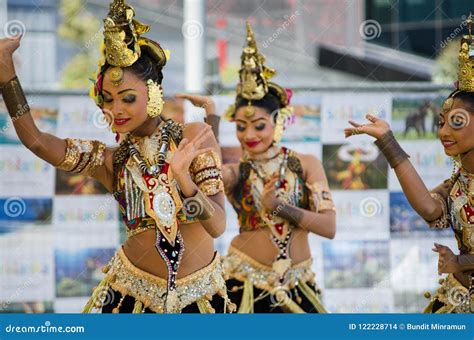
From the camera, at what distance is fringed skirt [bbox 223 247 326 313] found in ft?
19.9

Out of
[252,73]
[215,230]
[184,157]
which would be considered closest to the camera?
[184,157]

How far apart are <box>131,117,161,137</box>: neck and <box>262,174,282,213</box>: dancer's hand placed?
40.6 inches

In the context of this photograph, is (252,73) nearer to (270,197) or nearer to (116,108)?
(270,197)

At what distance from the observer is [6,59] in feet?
15.0

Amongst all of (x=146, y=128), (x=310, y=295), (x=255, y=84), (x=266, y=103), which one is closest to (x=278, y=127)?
(x=266, y=103)

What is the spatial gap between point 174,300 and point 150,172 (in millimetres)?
517

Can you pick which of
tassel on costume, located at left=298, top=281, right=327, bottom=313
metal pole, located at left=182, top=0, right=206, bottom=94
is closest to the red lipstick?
tassel on costume, located at left=298, top=281, right=327, bottom=313

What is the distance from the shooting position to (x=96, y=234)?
6.92 metres

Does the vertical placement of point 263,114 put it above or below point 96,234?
above

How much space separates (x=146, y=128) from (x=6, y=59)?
2.10 ft

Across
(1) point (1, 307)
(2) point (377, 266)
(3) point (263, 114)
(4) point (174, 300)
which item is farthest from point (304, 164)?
(1) point (1, 307)

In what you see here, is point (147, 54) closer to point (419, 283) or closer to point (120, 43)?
point (120, 43)

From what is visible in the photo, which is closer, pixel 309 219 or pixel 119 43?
pixel 119 43
